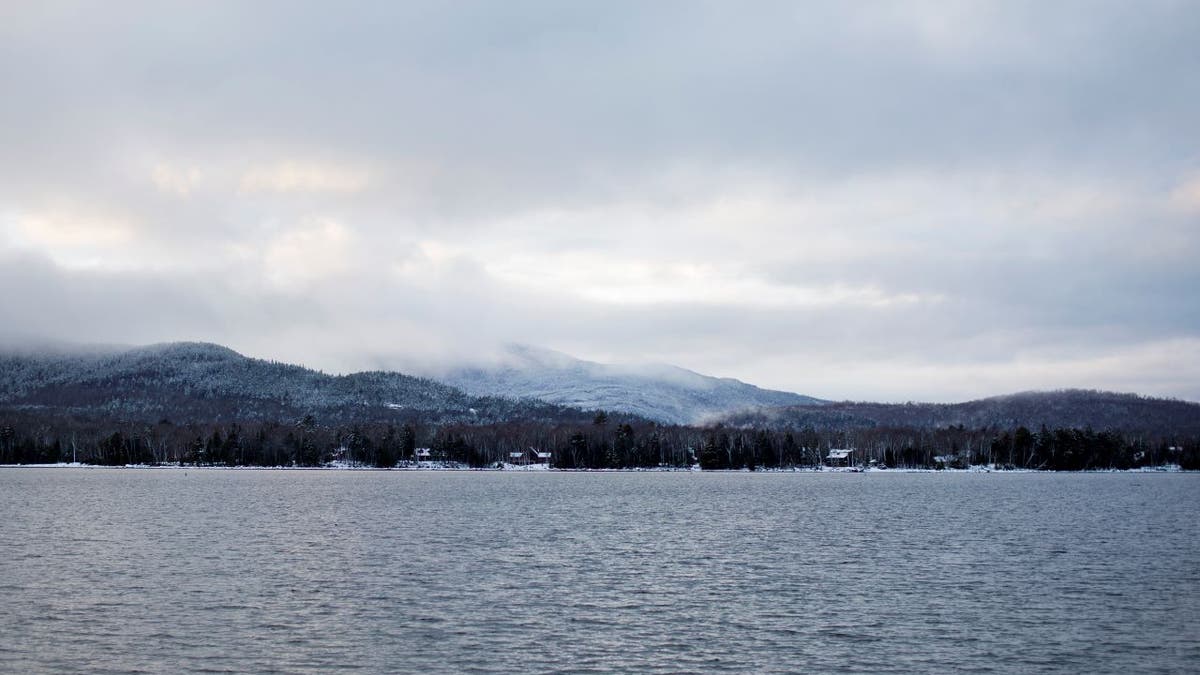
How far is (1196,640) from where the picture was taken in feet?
136

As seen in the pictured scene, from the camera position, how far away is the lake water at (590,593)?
37.8m

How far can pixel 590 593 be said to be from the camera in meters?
52.0

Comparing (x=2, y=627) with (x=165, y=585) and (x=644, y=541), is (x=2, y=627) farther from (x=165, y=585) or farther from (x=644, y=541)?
(x=644, y=541)

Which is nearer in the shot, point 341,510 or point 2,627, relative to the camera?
point 2,627

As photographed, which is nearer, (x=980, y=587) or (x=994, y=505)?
(x=980, y=587)

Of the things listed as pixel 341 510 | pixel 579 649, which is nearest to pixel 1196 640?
pixel 579 649

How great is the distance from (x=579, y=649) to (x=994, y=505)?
353ft

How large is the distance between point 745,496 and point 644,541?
75.2 metres

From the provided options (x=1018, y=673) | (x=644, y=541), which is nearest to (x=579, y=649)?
(x=1018, y=673)

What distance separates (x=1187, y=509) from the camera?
4894 inches

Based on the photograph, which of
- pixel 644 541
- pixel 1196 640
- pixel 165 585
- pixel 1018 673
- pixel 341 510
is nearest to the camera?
pixel 1018 673

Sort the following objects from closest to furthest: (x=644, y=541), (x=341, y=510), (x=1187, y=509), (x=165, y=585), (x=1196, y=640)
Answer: (x=1196, y=640) < (x=165, y=585) < (x=644, y=541) < (x=341, y=510) < (x=1187, y=509)

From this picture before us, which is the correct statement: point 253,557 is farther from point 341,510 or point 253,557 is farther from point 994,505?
point 994,505

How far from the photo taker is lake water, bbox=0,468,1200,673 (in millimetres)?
37844
